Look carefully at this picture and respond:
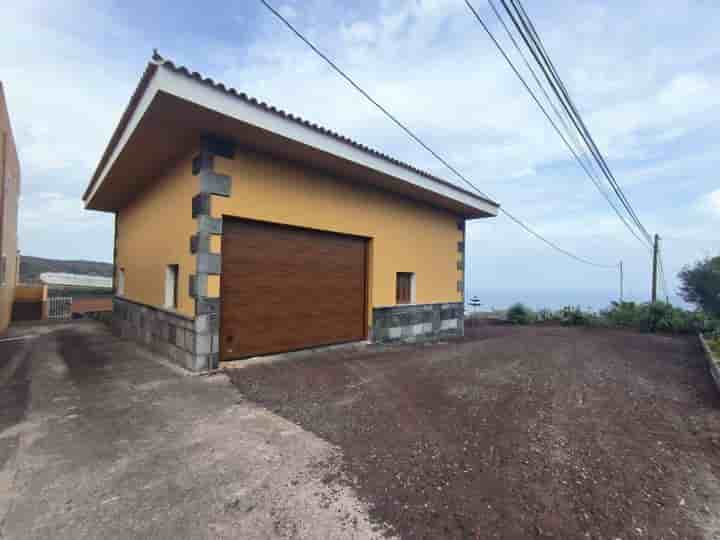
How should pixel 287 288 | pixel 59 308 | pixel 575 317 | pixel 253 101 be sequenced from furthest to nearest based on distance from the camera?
pixel 59 308, pixel 575 317, pixel 287 288, pixel 253 101

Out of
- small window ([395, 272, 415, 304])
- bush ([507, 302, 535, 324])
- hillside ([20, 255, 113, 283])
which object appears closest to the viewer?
small window ([395, 272, 415, 304])

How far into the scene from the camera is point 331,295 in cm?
715

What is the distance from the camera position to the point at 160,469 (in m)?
2.55

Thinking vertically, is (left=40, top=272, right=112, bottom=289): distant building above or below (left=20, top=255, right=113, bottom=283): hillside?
below

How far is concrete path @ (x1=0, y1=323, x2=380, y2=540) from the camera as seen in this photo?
6.48 ft

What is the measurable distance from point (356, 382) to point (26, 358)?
678cm

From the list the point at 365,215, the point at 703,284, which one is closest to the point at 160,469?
the point at 365,215

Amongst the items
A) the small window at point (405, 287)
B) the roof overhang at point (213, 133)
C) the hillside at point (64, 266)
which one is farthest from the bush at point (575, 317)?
the hillside at point (64, 266)

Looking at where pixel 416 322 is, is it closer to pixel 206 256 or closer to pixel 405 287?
pixel 405 287

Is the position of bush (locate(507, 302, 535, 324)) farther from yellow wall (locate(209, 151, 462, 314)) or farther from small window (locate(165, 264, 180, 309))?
small window (locate(165, 264, 180, 309))

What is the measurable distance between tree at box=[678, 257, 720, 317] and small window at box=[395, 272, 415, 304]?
1742 centimetres

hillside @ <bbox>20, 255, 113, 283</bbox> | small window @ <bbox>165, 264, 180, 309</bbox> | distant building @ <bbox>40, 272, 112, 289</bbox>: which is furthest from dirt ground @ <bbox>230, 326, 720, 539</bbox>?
hillside @ <bbox>20, 255, 113, 283</bbox>

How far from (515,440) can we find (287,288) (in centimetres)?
455

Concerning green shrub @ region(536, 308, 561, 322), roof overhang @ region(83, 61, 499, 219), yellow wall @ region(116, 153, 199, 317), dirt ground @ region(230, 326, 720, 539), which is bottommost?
green shrub @ region(536, 308, 561, 322)
